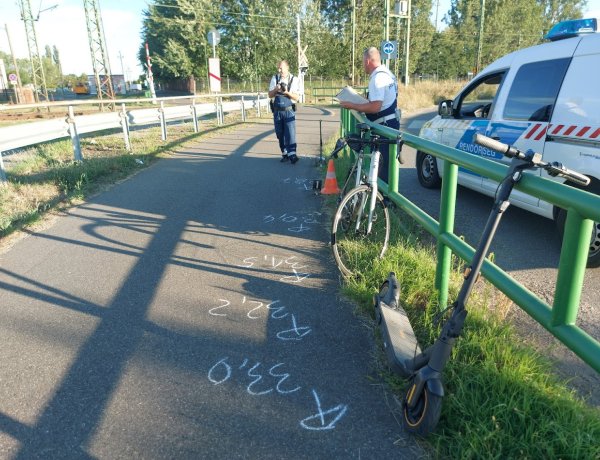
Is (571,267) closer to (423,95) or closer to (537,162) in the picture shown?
(537,162)

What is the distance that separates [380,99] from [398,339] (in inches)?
149

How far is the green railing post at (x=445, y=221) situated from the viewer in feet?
10.5

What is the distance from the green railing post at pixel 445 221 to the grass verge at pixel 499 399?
10cm

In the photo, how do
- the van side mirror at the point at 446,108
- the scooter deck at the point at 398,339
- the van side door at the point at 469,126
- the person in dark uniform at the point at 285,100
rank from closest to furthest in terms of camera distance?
the scooter deck at the point at 398,339 → the van side door at the point at 469,126 → the van side mirror at the point at 446,108 → the person in dark uniform at the point at 285,100

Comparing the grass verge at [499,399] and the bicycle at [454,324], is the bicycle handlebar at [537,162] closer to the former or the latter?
the bicycle at [454,324]

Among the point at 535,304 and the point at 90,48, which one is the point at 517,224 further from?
the point at 90,48

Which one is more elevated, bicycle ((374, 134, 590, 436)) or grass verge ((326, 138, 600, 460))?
bicycle ((374, 134, 590, 436))

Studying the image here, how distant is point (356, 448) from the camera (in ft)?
7.32

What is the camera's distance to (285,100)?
31.8 ft

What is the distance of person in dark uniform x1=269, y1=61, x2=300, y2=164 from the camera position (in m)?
9.49

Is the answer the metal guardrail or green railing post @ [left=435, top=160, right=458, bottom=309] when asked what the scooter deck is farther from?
the metal guardrail

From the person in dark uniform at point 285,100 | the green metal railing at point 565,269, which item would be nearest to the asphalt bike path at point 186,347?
the green metal railing at point 565,269

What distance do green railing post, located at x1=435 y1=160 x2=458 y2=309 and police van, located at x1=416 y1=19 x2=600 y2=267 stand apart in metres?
1.10

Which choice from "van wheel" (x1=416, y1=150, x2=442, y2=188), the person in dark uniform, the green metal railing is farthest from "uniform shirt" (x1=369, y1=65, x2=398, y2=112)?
the person in dark uniform
